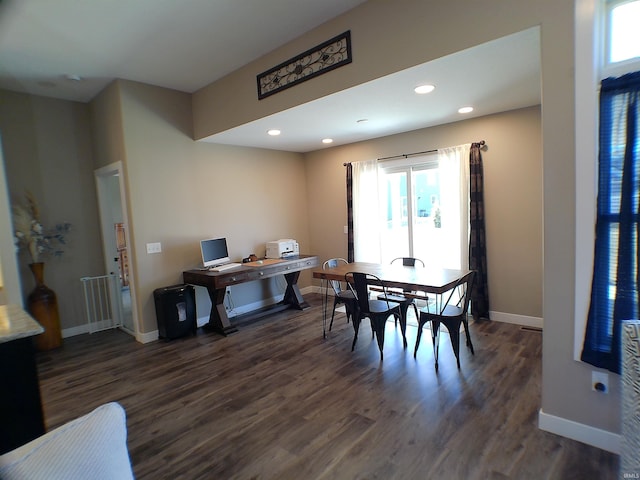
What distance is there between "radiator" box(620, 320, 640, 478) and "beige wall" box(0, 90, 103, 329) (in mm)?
5352

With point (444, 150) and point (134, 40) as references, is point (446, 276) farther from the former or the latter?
point (134, 40)

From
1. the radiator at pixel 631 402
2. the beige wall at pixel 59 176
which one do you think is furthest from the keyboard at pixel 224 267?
the radiator at pixel 631 402

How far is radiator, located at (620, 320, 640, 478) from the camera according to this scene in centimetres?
146

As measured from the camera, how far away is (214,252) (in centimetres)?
450

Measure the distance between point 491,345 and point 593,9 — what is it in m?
2.87

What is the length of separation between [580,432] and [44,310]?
5157 millimetres

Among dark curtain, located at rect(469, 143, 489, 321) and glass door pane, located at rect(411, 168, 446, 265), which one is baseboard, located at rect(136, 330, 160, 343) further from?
dark curtain, located at rect(469, 143, 489, 321)

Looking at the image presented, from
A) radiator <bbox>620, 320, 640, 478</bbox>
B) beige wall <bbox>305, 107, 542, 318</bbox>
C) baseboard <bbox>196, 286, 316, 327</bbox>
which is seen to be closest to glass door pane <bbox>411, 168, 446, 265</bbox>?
beige wall <bbox>305, 107, 542, 318</bbox>

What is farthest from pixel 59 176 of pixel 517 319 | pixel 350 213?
pixel 517 319

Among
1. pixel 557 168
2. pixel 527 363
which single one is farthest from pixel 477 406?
pixel 557 168

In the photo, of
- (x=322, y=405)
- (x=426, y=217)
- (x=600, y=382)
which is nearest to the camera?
(x=600, y=382)

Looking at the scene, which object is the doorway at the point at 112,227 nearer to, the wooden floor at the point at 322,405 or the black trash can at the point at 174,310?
the black trash can at the point at 174,310

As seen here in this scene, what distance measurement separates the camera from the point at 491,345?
3.46m

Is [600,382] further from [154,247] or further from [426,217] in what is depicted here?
[154,247]
